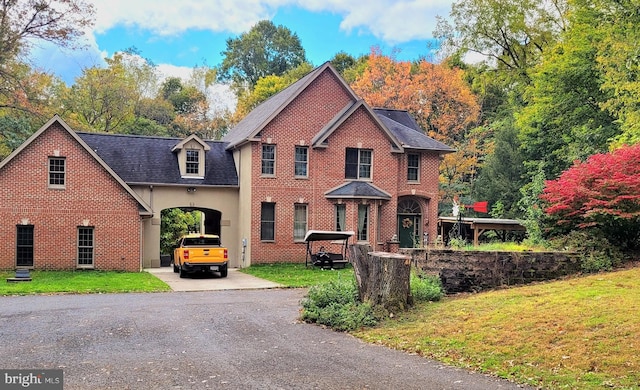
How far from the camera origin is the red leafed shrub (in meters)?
15.2

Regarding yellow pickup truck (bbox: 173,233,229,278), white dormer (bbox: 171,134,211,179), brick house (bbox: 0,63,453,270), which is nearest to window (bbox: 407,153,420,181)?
brick house (bbox: 0,63,453,270)

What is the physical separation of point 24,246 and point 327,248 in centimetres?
1292

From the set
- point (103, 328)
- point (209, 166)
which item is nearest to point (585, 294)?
point (103, 328)

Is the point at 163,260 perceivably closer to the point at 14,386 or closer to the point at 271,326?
the point at 271,326

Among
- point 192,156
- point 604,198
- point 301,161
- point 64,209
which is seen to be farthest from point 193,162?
point 604,198

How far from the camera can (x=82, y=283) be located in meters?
19.7

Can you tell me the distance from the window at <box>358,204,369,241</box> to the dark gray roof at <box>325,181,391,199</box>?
692 millimetres

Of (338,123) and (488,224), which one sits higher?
(338,123)

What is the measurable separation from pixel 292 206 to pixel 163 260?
8413 mm

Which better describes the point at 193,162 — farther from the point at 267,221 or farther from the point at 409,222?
the point at 409,222

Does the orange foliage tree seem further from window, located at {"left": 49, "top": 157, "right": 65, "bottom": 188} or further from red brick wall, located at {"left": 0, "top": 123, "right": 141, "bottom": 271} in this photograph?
window, located at {"left": 49, "top": 157, "right": 65, "bottom": 188}

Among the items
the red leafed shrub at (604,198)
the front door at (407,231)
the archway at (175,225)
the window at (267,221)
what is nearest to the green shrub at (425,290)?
the red leafed shrub at (604,198)

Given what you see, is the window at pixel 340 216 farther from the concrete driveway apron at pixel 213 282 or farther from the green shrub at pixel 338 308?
the green shrub at pixel 338 308

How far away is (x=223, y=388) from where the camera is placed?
6938mm
